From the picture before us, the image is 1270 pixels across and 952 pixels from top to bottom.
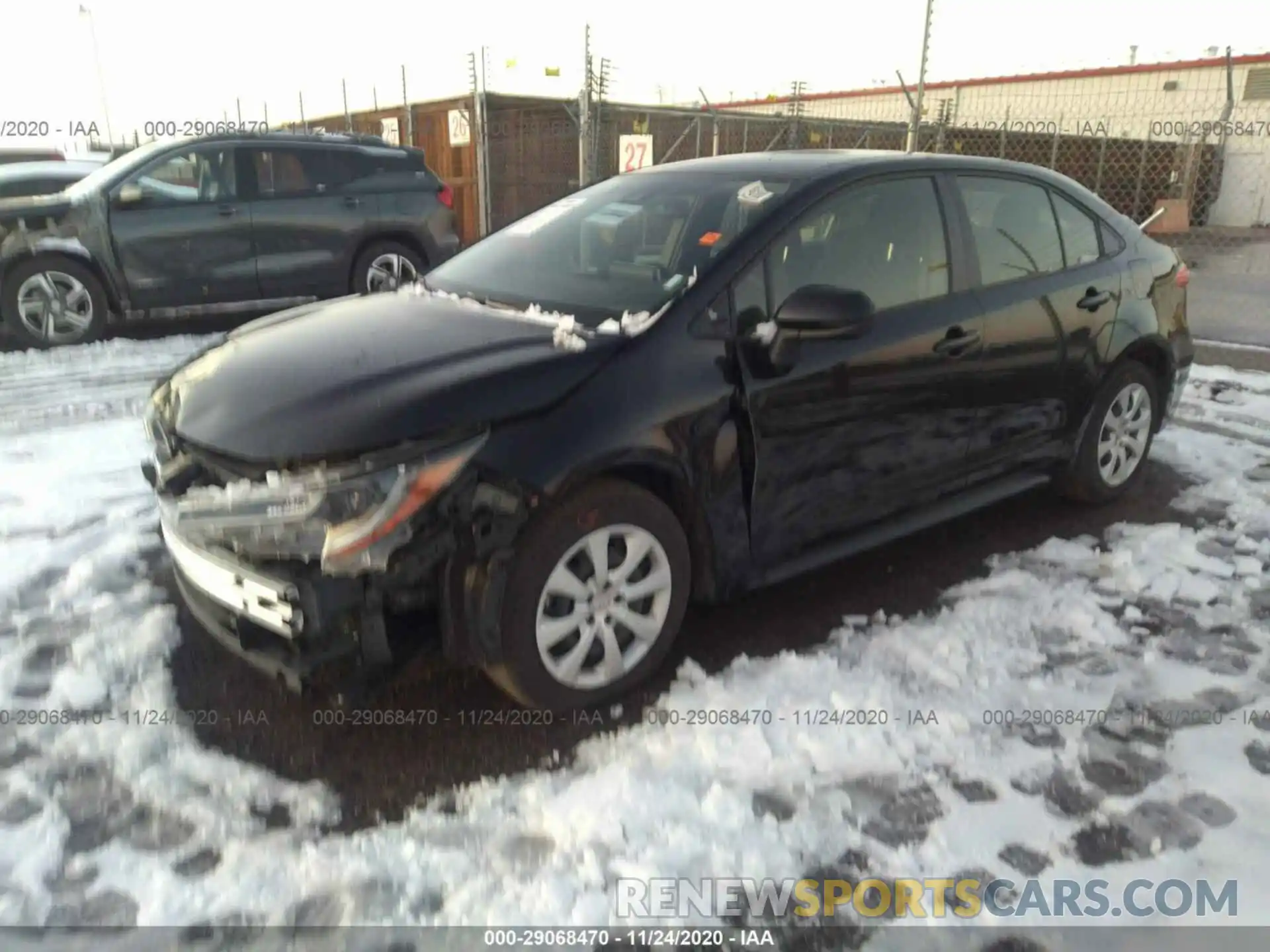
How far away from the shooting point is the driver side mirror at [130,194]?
7418 mm

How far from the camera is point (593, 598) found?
275 centimetres

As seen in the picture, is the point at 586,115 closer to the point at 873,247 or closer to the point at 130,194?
the point at 130,194

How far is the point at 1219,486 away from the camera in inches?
193

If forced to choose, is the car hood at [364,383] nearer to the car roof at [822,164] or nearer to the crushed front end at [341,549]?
the crushed front end at [341,549]

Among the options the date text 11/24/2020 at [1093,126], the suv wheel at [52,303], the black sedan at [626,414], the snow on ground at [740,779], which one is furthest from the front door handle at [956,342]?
the date text 11/24/2020 at [1093,126]

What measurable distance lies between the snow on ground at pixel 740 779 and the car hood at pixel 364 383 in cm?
95

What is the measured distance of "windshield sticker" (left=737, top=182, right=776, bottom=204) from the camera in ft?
10.7

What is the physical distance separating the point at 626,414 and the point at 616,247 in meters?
1.03

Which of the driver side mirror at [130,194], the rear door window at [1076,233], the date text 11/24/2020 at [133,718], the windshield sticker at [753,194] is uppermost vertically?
the windshield sticker at [753,194]

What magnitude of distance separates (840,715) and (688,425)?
1.00m

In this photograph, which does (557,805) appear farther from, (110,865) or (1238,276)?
(1238,276)

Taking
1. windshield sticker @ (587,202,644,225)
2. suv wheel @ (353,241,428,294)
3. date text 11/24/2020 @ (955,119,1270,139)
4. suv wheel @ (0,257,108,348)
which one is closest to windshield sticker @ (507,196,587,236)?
windshield sticker @ (587,202,644,225)

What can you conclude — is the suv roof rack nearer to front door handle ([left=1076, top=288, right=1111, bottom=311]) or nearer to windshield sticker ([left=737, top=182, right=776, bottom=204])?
windshield sticker ([left=737, top=182, right=776, bottom=204])

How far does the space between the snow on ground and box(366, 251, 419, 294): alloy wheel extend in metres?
5.17
